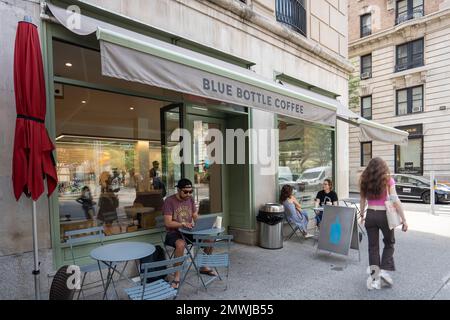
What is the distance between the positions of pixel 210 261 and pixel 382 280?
7.63 ft

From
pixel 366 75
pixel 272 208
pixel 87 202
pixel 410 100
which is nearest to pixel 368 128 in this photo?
pixel 272 208

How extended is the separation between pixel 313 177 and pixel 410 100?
16.3 m

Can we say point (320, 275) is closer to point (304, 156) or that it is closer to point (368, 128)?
point (368, 128)

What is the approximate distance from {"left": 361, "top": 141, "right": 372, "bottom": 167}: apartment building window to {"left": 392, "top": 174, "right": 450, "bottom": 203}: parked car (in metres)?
7.85

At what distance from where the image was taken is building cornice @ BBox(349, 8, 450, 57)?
18125 millimetres

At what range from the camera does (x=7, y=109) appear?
10.6 feet

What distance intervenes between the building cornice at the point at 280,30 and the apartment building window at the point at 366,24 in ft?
54.1

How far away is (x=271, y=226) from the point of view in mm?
5605

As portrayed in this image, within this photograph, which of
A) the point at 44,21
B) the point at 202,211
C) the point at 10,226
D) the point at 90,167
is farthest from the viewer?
the point at 202,211

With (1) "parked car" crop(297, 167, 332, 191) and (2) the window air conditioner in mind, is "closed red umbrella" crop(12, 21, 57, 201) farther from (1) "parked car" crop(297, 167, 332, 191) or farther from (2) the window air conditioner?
(2) the window air conditioner

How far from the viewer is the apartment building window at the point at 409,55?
758 inches

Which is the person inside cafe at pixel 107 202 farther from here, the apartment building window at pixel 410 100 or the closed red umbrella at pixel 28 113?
the apartment building window at pixel 410 100
